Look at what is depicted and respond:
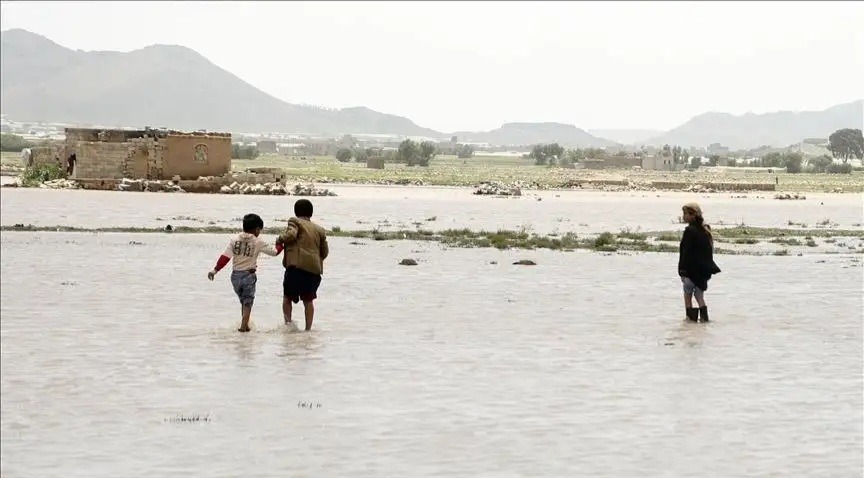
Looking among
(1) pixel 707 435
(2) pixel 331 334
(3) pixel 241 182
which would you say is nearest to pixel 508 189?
(3) pixel 241 182

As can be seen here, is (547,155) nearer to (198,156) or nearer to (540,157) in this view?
(540,157)

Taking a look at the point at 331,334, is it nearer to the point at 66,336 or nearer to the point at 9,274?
the point at 66,336

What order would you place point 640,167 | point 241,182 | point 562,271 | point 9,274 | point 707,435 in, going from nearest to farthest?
point 707,435 < point 9,274 < point 562,271 < point 241,182 < point 640,167

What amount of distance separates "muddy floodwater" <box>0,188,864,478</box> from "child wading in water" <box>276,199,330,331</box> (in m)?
0.45

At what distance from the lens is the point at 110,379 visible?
10.0m

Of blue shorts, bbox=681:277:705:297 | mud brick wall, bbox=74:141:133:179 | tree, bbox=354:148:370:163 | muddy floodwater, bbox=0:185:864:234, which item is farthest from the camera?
tree, bbox=354:148:370:163

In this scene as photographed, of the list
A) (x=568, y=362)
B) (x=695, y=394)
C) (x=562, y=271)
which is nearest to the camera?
(x=695, y=394)

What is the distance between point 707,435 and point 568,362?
9.94 ft

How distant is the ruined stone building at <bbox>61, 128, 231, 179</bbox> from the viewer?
47.8m

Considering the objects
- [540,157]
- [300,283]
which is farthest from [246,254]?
[540,157]

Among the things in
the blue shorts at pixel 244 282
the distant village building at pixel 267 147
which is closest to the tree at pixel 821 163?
the distant village building at pixel 267 147

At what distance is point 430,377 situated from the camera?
10453 mm

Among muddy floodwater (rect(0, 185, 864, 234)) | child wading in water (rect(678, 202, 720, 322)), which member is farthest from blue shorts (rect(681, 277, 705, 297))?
muddy floodwater (rect(0, 185, 864, 234))

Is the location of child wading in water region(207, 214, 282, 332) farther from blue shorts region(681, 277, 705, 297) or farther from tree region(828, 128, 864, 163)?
tree region(828, 128, 864, 163)
